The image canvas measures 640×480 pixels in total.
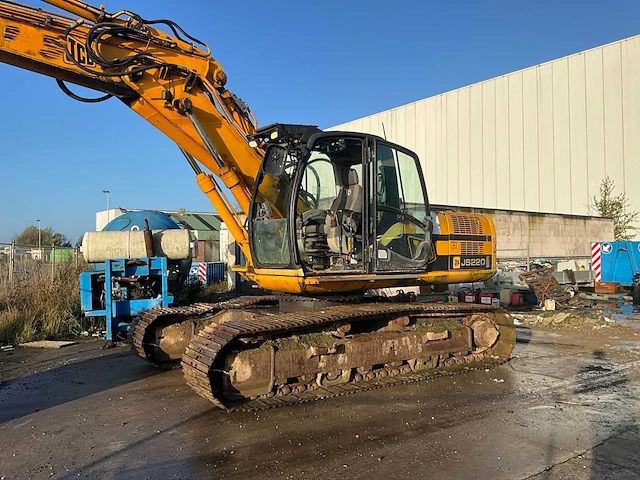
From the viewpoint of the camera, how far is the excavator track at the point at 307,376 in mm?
5297

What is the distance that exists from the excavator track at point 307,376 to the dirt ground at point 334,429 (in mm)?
146

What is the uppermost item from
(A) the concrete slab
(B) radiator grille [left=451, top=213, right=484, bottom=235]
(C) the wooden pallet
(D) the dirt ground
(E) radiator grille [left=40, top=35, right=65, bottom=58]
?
(E) radiator grille [left=40, top=35, right=65, bottom=58]

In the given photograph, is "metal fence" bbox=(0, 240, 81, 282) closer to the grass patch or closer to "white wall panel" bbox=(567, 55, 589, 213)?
the grass patch

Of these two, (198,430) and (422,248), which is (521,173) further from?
(198,430)

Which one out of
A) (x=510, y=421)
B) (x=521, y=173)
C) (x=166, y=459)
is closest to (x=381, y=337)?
(x=510, y=421)

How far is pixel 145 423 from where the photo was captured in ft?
16.8

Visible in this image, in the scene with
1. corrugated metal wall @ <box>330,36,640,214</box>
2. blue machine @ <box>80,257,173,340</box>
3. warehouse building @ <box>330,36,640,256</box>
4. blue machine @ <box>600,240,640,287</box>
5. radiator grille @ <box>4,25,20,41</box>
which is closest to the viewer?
radiator grille @ <box>4,25,20,41</box>

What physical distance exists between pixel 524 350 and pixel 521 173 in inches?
958

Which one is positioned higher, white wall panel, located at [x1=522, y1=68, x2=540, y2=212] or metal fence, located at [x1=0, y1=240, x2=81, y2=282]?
white wall panel, located at [x1=522, y1=68, x2=540, y2=212]

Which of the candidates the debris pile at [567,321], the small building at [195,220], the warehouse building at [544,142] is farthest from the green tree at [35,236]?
the debris pile at [567,321]

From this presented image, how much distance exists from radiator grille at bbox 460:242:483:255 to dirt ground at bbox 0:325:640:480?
5.63ft

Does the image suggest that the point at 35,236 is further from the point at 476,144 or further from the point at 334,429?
the point at 334,429

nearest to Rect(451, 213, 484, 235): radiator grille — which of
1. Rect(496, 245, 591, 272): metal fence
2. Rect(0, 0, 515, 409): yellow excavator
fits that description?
Rect(0, 0, 515, 409): yellow excavator

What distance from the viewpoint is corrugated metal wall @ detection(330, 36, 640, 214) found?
2723 centimetres
